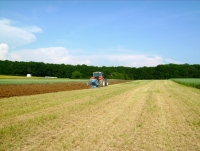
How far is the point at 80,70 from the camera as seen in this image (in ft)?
363

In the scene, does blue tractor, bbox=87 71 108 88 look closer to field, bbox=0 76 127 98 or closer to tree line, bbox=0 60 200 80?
field, bbox=0 76 127 98

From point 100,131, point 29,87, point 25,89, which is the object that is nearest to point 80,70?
point 29,87

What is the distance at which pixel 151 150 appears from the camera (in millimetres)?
5352

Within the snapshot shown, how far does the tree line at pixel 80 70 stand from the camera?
9566cm

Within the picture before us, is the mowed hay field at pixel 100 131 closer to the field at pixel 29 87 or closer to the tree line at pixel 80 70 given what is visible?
the field at pixel 29 87

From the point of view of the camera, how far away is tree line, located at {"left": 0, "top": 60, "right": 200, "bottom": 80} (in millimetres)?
95656

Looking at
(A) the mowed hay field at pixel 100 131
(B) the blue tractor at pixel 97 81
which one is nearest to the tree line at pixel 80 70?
(B) the blue tractor at pixel 97 81

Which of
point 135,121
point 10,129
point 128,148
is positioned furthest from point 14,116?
point 128,148

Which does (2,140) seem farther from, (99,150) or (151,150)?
(151,150)

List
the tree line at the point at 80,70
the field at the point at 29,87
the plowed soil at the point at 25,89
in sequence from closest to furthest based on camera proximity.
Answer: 1. the plowed soil at the point at 25,89
2. the field at the point at 29,87
3. the tree line at the point at 80,70

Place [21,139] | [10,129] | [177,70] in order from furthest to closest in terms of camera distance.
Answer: [177,70]
[10,129]
[21,139]

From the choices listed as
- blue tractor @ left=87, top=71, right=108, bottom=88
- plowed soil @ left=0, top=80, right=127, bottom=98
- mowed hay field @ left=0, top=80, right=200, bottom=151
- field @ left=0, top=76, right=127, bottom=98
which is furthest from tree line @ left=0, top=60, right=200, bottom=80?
mowed hay field @ left=0, top=80, right=200, bottom=151

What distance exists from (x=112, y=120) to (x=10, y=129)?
3762 millimetres

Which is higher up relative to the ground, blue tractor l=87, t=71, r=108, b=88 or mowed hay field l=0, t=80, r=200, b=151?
blue tractor l=87, t=71, r=108, b=88
